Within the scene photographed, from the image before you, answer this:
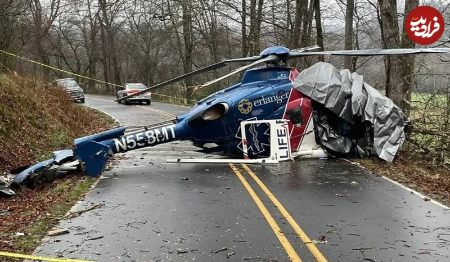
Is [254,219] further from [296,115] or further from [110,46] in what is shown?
[110,46]

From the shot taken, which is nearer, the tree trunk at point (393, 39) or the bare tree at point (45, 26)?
the tree trunk at point (393, 39)

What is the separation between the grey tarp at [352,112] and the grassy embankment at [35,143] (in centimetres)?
613

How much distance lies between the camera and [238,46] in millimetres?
36125

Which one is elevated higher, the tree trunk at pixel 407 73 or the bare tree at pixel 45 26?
the bare tree at pixel 45 26

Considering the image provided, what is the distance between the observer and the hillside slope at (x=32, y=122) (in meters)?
11.8

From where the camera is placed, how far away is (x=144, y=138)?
1080 cm

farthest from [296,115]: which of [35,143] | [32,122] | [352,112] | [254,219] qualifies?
[32,122]

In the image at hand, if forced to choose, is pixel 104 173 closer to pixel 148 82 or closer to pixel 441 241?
pixel 441 241

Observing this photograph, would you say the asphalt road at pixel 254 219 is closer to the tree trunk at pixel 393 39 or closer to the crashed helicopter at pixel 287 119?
the crashed helicopter at pixel 287 119

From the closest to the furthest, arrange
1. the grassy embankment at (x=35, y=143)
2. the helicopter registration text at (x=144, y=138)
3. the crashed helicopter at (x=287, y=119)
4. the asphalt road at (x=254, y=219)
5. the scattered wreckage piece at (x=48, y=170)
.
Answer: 1. the asphalt road at (x=254, y=219)
2. the grassy embankment at (x=35, y=143)
3. the scattered wreckage piece at (x=48, y=170)
4. the helicopter registration text at (x=144, y=138)
5. the crashed helicopter at (x=287, y=119)

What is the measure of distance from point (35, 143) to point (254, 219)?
8.67 metres

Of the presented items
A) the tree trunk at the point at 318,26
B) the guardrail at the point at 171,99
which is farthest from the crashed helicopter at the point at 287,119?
the guardrail at the point at 171,99

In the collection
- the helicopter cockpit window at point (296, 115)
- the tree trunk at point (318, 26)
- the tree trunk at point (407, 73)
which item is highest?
the tree trunk at point (318, 26)

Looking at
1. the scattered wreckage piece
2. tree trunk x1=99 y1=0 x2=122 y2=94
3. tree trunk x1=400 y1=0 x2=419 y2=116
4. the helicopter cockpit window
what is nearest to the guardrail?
tree trunk x1=99 y1=0 x2=122 y2=94
